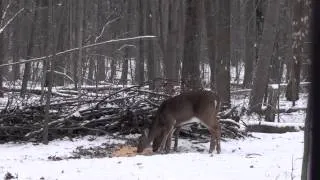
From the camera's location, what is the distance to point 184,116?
12492 mm

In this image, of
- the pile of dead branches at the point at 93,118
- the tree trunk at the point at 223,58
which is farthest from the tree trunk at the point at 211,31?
the pile of dead branches at the point at 93,118

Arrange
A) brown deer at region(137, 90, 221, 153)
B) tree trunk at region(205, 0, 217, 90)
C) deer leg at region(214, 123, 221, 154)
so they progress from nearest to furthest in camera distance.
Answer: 1. deer leg at region(214, 123, 221, 154)
2. brown deer at region(137, 90, 221, 153)
3. tree trunk at region(205, 0, 217, 90)

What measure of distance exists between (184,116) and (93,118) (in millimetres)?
3059

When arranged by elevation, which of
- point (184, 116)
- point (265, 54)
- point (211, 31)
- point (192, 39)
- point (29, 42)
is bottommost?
point (184, 116)

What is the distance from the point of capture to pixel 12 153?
41.9 feet

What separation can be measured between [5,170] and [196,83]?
7.91m

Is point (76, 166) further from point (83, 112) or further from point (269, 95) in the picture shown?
point (269, 95)

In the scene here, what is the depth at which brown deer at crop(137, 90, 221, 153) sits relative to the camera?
12336 millimetres

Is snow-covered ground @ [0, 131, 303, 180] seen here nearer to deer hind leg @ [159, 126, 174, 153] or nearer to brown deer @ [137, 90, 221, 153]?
deer hind leg @ [159, 126, 174, 153]

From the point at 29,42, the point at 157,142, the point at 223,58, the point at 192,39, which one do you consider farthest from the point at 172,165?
the point at 29,42

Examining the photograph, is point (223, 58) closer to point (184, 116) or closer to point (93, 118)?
point (93, 118)

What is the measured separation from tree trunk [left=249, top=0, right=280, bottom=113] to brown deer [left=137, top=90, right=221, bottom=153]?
8398mm

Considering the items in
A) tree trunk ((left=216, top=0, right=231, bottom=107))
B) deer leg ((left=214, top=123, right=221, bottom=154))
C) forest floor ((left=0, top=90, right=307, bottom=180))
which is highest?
tree trunk ((left=216, top=0, right=231, bottom=107))

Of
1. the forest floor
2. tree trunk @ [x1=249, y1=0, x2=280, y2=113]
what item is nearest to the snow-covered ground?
the forest floor
